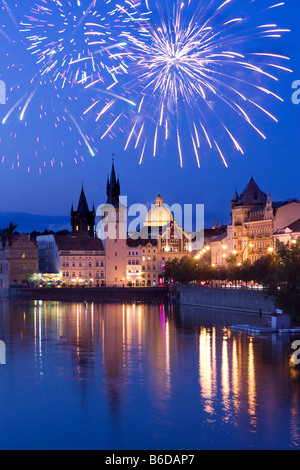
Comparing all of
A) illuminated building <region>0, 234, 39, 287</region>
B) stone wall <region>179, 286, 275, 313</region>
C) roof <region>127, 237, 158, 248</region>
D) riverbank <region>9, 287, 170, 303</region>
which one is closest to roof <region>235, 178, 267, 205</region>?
riverbank <region>9, 287, 170, 303</region>

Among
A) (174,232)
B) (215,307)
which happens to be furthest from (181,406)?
(174,232)

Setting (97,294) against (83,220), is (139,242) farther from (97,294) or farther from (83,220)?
(97,294)

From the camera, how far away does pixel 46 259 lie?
158 m

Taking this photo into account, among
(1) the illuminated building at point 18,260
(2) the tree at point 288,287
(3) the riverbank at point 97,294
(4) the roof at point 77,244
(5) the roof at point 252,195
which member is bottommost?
(3) the riverbank at point 97,294

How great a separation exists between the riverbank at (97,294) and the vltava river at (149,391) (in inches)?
2414

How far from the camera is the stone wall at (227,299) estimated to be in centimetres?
7356

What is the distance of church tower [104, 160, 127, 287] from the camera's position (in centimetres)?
15150

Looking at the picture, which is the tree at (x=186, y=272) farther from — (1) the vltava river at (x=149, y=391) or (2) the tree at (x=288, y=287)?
(2) the tree at (x=288, y=287)

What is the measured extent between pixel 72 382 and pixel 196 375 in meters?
6.40

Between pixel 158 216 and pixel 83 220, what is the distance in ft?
58.6

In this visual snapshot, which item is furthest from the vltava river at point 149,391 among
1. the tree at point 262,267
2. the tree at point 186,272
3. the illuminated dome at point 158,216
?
the illuminated dome at point 158,216

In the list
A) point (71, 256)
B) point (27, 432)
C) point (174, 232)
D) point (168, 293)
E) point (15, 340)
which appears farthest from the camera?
point (174, 232)

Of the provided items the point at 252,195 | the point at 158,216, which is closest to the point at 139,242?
the point at 158,216

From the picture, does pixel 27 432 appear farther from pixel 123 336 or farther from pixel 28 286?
pixel 28 286
